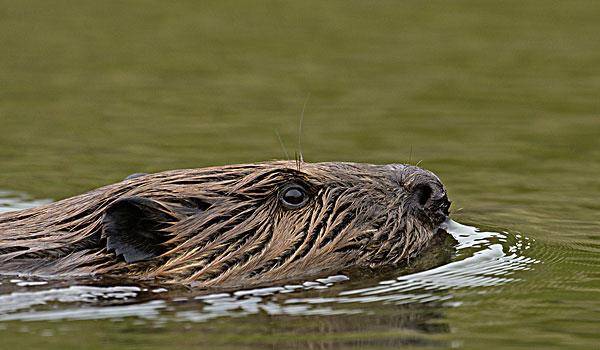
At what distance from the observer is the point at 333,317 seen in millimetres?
6066

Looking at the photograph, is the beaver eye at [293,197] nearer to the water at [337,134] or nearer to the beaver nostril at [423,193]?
the water at [337,134]

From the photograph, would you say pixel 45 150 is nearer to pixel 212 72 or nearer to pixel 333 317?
pixel 212 72

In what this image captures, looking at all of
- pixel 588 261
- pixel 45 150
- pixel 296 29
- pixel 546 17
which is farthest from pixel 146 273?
pixel 546 17

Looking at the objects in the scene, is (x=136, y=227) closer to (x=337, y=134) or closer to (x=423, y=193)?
(x=423, y=193)

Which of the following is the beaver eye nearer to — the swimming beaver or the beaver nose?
the swimming beaver

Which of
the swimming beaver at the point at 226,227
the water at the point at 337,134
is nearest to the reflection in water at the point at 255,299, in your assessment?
the water at the point at 337,134

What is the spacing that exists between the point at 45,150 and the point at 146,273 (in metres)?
4.09

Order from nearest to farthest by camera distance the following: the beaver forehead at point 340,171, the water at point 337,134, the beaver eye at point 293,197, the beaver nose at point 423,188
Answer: the water at point 337,134 → the beaver eye at point 293,197 → the beaver forehead at point 340,171 → the beaver nose at point 423,188

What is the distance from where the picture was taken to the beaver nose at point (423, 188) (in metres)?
7.16

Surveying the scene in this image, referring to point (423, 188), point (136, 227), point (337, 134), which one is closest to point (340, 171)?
point (423, 188)

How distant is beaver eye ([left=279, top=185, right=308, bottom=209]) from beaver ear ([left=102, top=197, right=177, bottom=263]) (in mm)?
598

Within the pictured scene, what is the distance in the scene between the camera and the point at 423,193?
7.23m

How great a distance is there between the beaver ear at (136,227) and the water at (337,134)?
18 centimetres

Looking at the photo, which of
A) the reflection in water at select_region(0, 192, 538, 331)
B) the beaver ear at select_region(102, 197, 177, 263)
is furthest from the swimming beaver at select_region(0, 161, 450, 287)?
the reflection in water at select_region(0, 192, 538, 331)
